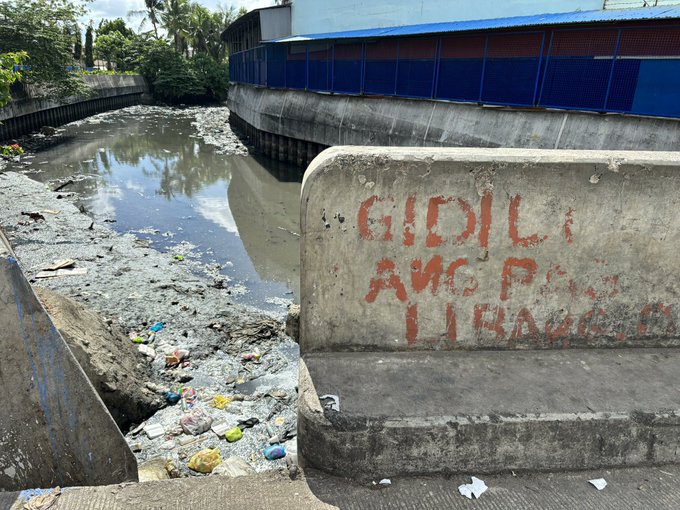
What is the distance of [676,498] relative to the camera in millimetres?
2109

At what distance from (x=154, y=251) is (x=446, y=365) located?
7.47 meters

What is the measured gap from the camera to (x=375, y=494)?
2092mm

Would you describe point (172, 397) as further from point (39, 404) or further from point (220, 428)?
point (39, 404)

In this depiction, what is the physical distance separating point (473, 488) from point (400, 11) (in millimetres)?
21797

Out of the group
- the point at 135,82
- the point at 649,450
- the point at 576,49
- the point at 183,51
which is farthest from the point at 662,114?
the point at 183,51

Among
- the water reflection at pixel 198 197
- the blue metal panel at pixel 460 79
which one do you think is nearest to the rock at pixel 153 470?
the water reflection at pixel 198 197

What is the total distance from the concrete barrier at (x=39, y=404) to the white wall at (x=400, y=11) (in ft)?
54.0

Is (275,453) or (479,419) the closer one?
(479,419)

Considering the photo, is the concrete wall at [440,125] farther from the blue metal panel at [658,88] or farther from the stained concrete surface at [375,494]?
the stained concrete surface at [375,494]

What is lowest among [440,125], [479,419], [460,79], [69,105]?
[479,419]

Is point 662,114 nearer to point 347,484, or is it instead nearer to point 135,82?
point 347,484

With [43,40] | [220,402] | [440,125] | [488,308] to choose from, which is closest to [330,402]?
[488,308]

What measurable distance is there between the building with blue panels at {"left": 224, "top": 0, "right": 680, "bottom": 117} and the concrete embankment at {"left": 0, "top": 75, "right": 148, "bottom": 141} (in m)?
12.6

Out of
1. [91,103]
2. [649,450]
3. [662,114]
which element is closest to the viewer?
[649,450]
